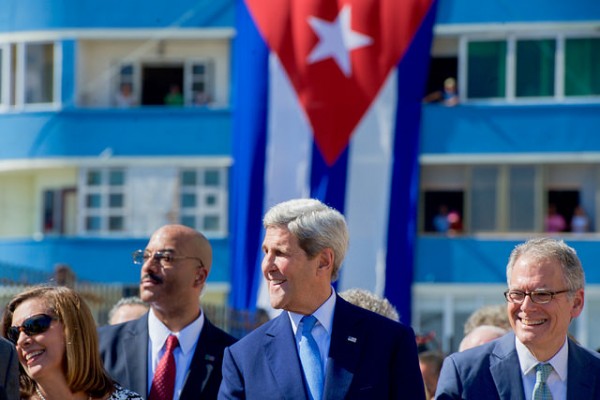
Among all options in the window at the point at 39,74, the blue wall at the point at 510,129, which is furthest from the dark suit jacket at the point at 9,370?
the window at the point at 39,74

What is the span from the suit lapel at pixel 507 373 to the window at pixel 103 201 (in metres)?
28.8

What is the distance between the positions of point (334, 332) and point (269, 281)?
0.38m

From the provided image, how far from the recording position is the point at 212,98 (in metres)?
36.4

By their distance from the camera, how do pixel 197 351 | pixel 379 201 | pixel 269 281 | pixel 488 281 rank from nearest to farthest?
pixel 269 281
pixel 197 351
pixel 379 201
pixel 488 281

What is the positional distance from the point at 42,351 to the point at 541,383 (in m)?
2.36

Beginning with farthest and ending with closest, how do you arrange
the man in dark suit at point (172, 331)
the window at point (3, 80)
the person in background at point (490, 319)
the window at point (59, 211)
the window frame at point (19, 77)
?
1. the window at point (59, 211)
2. the window at point (3, 80)
3. the window frame at point (19, 77)
4. the person in background at point (490, 319)
5. the man in dark suit at point (172, 331)

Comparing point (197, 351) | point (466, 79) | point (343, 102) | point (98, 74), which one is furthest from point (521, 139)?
point (197, 351)

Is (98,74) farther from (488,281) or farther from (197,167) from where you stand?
(488,281)

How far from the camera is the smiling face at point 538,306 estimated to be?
7.93 meters

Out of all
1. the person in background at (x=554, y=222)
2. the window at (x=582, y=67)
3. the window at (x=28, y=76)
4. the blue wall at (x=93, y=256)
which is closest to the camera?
the window at (x=582, y=67)

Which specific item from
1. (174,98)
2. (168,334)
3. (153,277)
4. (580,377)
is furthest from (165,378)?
(174,98)

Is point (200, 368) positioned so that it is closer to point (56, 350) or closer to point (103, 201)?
point (56, 350)

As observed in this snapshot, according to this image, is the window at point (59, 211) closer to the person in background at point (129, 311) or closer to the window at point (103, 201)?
the window at point (103, 201)

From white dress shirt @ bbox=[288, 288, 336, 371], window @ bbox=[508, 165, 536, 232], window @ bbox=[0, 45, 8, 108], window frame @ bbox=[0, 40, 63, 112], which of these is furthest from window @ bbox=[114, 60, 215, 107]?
white dress shirt @ bbox=[288, 288, 336, 371]
